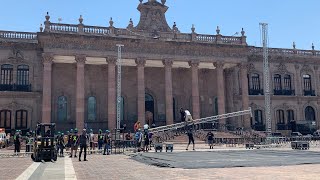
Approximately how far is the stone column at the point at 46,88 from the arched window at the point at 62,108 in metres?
5.25

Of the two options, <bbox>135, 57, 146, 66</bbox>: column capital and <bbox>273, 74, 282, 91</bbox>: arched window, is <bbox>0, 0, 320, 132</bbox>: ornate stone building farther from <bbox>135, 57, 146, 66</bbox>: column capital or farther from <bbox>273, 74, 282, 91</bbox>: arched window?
<bbox>273, 74, 282, 91</bbox>: arched window

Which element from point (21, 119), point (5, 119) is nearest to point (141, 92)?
point (21, 119)

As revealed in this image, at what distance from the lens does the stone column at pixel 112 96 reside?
3922 cm

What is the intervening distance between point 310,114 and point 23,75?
39218mm

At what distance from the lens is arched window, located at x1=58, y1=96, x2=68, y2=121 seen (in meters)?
43.0

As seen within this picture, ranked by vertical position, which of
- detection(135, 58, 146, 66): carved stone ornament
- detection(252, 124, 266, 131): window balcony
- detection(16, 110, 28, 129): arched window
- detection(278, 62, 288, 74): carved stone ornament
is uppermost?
detection(278, 62, 288, 74): carved stone ornament

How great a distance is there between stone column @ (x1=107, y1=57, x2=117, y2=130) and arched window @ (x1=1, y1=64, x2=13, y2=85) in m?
11.2

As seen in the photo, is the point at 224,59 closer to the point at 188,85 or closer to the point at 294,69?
the point at 188,85

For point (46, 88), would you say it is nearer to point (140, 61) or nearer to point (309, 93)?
point (140, 61)

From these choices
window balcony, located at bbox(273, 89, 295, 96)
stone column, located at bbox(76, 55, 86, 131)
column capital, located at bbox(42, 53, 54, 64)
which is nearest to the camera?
column capital, located at bbox(42, 53, 54, 64)

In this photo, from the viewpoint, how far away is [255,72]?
51.3 meters

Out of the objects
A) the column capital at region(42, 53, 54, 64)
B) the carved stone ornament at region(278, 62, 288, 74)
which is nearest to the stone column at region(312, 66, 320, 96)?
the carved stone ornament at region(278, 62, 288, 74)

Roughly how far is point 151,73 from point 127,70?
3.12 meters

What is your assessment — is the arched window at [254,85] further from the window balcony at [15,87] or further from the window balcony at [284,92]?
the window balcony at [15,87]
